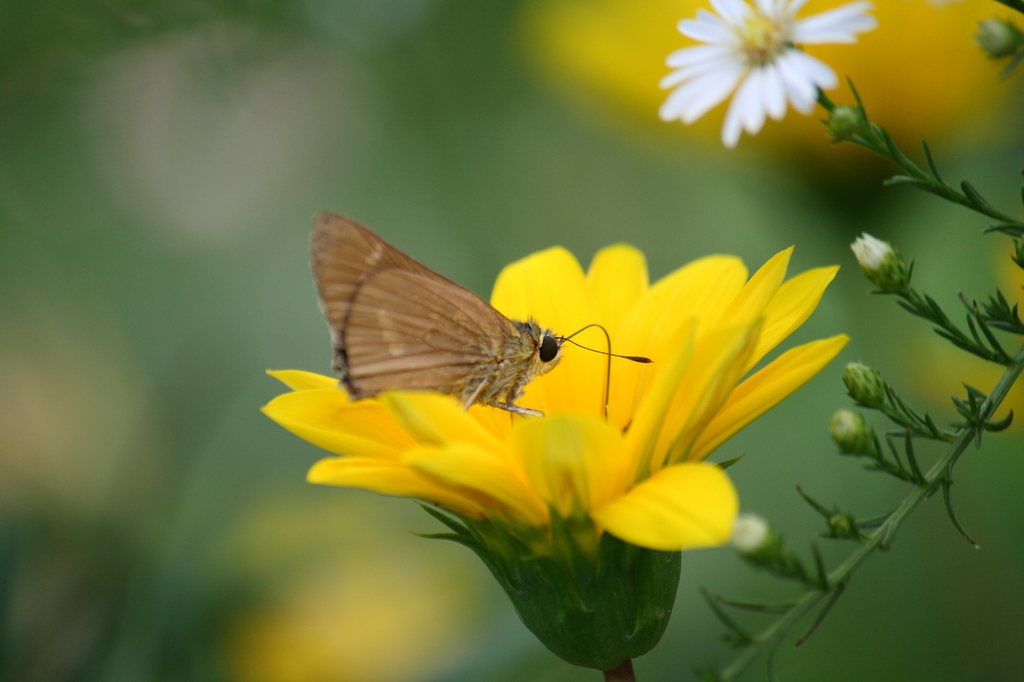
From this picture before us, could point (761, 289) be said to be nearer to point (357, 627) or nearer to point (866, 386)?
point (866, 386)

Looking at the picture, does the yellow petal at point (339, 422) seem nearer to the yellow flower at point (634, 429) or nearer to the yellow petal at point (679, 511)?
the yellow flower at point (634, 429)

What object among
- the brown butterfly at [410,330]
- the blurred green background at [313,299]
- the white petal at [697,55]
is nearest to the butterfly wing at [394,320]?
the brown butterfly at [410,330]

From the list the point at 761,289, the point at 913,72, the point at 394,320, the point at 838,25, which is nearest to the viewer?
the point at 838,25

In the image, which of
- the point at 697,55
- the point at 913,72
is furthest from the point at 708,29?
the point at 913,72

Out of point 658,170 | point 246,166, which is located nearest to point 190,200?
point 246,166

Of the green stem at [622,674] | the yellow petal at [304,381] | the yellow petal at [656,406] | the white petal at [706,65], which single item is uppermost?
the white petal at [706,65]

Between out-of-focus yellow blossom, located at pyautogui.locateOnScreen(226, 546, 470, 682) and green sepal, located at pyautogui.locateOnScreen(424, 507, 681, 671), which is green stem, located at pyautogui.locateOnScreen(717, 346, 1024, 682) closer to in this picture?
green sepal, located at pyautogui.locateOnScreen(424, 507, 681, 671)
